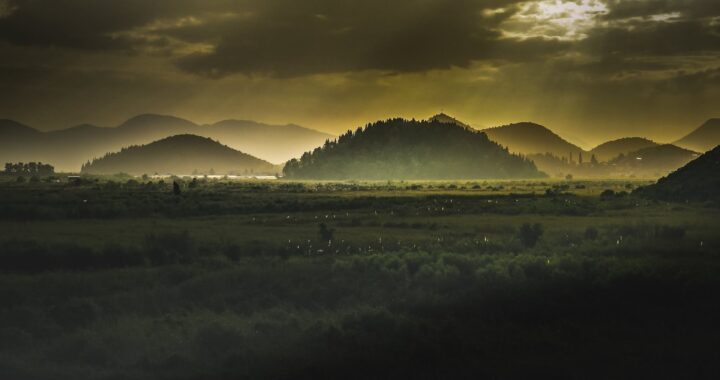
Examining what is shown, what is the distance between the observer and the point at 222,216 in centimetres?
6481

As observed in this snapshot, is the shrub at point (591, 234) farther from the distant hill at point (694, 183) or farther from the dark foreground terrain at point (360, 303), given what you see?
the distant hill at point (694, 183)

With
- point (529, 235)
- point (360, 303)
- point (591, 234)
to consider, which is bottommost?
point (360, 303)

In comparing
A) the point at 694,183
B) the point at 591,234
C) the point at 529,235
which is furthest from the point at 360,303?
the point at 694,183

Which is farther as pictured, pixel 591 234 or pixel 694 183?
pixel 694 183

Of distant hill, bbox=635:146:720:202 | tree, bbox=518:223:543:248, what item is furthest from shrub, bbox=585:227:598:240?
distant hill, bbox=635:146:720:202

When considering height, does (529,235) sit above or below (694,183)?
below

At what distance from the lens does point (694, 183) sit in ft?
297

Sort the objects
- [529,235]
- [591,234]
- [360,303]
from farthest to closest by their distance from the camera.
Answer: [591,234], [529,235], [360,303]

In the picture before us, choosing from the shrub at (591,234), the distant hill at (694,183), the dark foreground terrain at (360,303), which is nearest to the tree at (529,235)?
the dark foreground terrain at (360,303)

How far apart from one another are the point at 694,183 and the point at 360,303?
71806mm

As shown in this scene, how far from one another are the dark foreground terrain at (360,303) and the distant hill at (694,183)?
1489 inches

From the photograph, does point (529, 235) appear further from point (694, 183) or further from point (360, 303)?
point (694, 183)

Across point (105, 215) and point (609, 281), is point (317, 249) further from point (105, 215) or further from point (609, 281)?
point (105, 215)

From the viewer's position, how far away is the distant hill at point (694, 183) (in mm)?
85688
